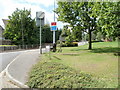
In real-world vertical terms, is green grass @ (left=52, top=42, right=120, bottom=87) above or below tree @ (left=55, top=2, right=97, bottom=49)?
below

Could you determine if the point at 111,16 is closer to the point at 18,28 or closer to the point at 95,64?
the point at 95,64

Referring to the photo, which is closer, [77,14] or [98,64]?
[98,64]

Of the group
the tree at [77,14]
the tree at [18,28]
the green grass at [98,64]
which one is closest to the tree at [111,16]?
the green grass at [98,64]

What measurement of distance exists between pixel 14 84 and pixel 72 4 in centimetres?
1501

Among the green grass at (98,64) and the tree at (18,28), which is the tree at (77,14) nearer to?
the green grass at (98,64)

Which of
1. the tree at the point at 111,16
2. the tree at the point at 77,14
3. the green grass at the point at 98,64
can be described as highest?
the tree at the point at 77,14

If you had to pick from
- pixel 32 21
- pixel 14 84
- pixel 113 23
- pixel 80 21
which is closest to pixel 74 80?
pixel 14 84

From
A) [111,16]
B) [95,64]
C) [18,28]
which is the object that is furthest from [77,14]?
[18,28]

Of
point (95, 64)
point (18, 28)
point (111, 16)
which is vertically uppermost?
point (18, 28)

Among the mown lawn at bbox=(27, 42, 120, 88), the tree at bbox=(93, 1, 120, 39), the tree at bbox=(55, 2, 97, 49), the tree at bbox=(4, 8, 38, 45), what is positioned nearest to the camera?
the mown lawn at bbox=(27, 42, 120, 88)

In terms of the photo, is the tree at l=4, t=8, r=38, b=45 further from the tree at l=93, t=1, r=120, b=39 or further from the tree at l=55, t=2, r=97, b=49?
the tree at l=93, t=1, r=120, b=39

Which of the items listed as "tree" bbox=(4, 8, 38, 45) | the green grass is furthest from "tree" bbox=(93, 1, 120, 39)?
"tree" bbox=(4, 8, 38, 45)

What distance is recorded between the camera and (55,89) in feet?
12.8

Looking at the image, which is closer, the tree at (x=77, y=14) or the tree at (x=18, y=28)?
the tree at (x=77, y=14)
